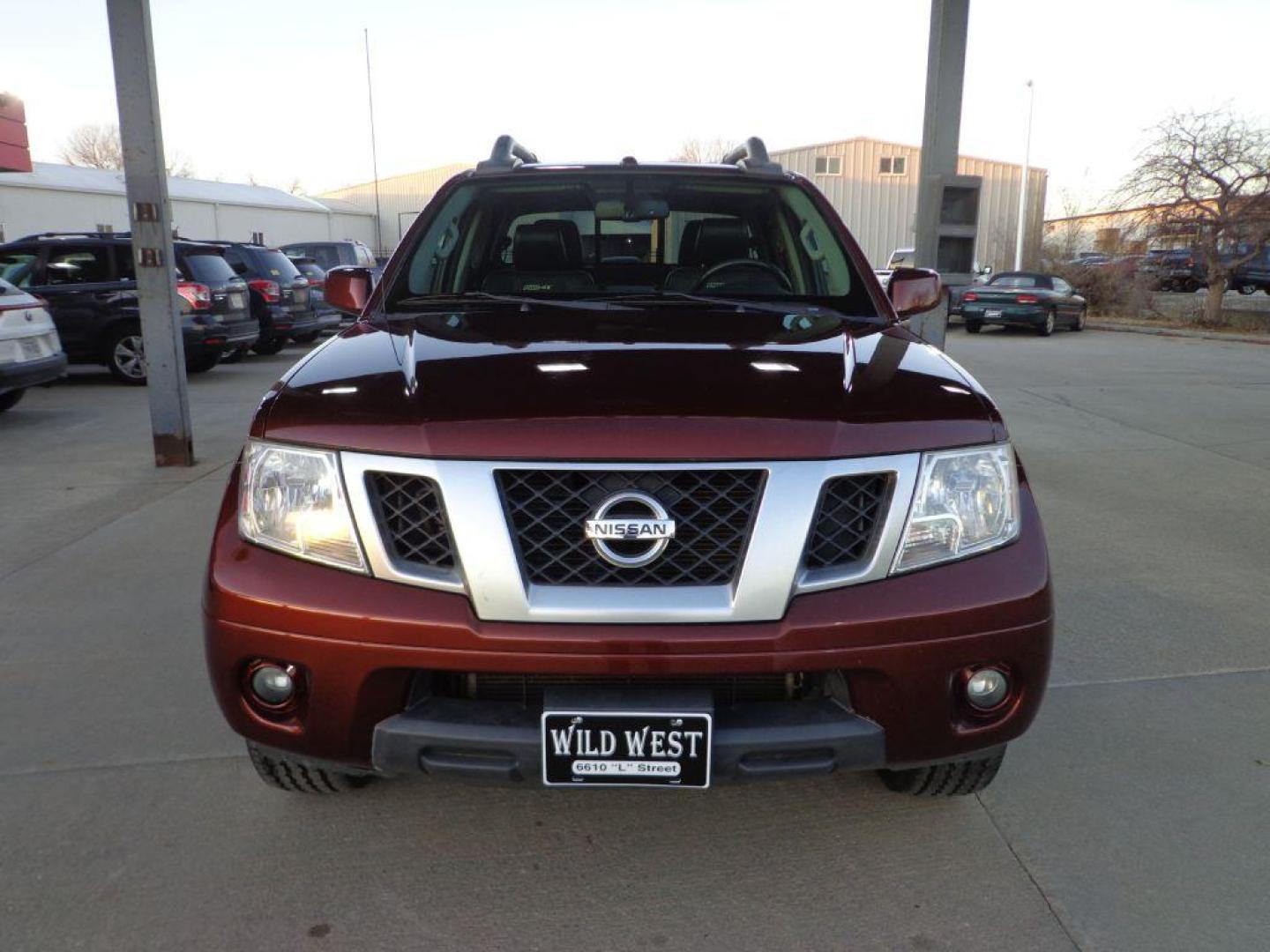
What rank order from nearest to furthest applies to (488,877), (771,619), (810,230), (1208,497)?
(771,619) < (488,877) < (810,230) < (1208,497)

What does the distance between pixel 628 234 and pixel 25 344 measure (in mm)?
6882

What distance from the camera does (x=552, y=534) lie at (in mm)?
2000

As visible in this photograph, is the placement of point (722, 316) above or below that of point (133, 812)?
above

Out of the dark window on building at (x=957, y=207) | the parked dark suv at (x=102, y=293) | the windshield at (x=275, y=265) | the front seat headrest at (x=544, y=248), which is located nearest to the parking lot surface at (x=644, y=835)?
the front seat headrest at (x=544, y=248)

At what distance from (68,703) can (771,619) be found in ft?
8.31

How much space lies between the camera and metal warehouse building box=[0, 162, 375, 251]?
25562 millimetres

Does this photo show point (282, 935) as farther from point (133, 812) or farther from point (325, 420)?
point (325, 420)

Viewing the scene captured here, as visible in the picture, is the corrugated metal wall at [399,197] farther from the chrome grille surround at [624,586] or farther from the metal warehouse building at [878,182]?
the chrome grille surround at [624,586]

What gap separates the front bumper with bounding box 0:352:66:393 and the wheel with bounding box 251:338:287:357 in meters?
5.68

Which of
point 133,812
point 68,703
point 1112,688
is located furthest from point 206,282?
point 1112,688

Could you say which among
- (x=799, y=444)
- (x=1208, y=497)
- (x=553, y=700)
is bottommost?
(x=1208, y=497)

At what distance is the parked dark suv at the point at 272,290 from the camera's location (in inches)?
550

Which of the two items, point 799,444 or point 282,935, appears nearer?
point 799,444

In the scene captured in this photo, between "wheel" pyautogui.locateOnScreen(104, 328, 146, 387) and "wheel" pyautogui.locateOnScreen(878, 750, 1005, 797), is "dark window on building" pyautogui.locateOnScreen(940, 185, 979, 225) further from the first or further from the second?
"wheel" pyautogui.locateOnScreen(104, 328, 146, 387)
